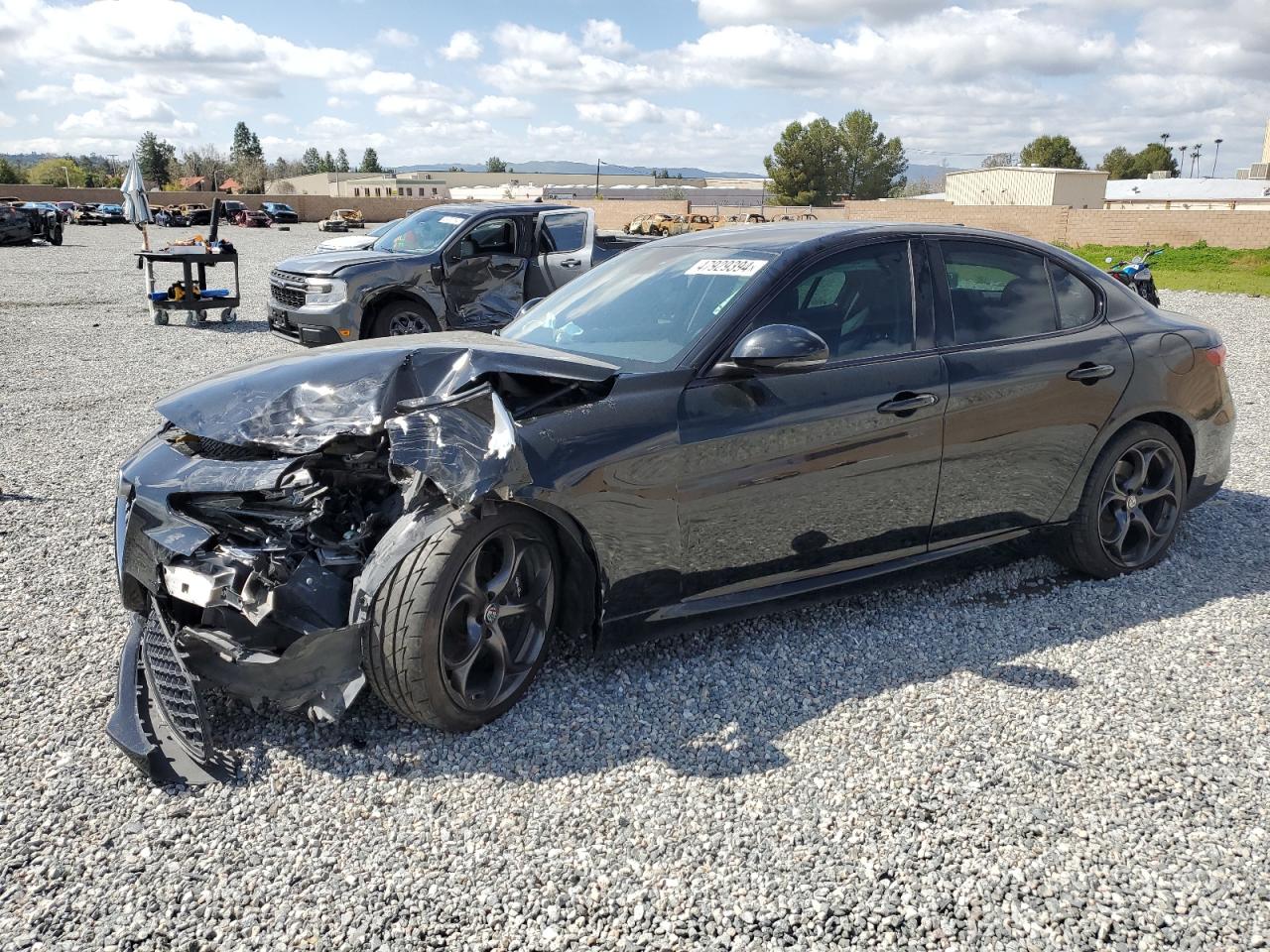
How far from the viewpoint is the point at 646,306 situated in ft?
13.7

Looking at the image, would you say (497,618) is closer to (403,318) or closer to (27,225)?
(403,318)

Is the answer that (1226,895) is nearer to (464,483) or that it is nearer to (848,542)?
(848,542)

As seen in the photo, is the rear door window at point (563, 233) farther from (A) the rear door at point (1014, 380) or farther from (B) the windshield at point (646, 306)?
(A) the rear door at point (1014, 380)

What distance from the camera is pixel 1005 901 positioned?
2629 mm

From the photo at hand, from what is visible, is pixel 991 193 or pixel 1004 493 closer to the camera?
pixel 1004 493

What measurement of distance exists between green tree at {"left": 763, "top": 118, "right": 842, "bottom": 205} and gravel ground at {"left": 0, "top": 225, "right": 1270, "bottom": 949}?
9117 centimetres

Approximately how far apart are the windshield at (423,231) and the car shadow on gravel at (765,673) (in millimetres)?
7854

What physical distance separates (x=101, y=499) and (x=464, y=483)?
408cm

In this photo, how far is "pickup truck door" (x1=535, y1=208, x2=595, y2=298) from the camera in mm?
10938

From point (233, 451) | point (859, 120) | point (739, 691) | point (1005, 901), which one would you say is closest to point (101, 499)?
point (233, 451)

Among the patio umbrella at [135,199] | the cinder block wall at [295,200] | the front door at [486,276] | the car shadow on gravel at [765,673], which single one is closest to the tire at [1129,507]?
the car shadow on gravel at [765,673]

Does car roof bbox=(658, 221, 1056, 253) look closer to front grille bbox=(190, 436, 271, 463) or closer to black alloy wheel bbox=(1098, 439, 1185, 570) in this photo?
black alloy wheel bbox=(1098, 439, 1185, 570)

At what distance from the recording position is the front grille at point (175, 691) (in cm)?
320

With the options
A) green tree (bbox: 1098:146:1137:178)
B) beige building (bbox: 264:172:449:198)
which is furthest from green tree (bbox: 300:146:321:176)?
green tree (bbox: 1098:146:1137:178)
